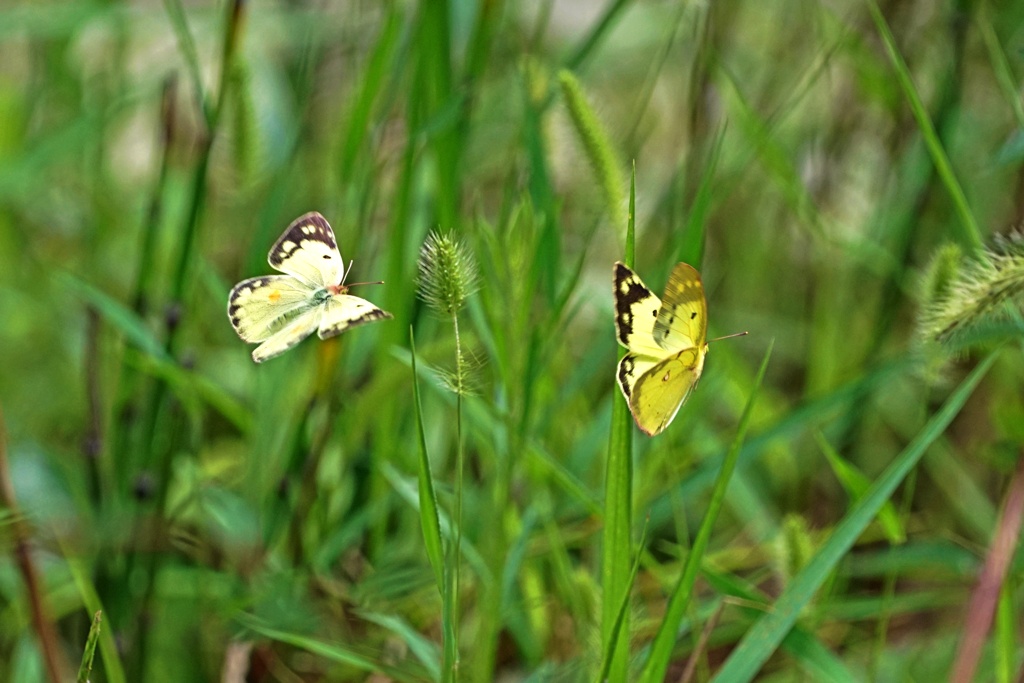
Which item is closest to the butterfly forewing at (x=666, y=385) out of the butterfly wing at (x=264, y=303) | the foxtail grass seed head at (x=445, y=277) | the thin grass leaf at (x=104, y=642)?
the foxtail grass seed head at (x=445, y=277)

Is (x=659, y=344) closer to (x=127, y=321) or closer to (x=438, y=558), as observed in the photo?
(x=438, y=558)

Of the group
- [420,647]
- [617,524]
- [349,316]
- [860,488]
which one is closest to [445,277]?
[349,316]

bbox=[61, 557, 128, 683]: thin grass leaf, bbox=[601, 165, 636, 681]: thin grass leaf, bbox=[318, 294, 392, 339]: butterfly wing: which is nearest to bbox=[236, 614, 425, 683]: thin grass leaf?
bbox=[61, 557, 128, 683]: thin grass leaf

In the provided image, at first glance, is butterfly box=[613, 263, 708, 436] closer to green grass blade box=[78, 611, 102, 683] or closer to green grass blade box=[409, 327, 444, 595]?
green grass blade box=[409, 327, 444, 595]

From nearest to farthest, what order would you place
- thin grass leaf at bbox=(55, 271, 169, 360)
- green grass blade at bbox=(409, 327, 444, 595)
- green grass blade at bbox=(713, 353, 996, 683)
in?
green grass blade at bbox=(409, 327, 444, 595) → green grass blade at bbox=(713, 353, 996, 683) → thin grass leaf at bbox=(55, 271, 169, 360)

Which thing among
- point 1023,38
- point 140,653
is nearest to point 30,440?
point 140,653

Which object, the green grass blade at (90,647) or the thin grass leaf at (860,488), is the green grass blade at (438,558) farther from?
the thin grass leaf at (860,488)
